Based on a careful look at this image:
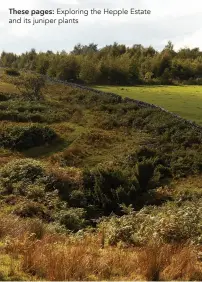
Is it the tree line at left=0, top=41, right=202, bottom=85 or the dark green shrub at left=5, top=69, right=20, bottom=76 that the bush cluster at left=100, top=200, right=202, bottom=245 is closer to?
the dark green shrub at left=5, top=69, right=20, bottom=76

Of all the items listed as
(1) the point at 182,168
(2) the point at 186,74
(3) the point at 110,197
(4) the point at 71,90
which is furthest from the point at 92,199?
(2) the point at 186,74

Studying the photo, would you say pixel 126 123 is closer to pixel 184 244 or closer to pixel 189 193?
pixel 189 193

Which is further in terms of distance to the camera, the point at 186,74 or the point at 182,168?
the point at 186,74

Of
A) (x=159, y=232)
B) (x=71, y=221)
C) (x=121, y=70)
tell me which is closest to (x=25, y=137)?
(x=71, y=221)

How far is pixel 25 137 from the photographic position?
3334 centimetres

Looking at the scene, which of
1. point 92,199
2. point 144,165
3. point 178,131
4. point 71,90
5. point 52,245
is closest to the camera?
point 52,245

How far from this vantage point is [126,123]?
3941cm

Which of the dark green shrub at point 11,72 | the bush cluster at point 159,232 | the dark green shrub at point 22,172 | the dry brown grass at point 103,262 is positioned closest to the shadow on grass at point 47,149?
the dark green shrub at point 22,172

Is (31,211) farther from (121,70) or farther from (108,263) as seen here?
(121,70)

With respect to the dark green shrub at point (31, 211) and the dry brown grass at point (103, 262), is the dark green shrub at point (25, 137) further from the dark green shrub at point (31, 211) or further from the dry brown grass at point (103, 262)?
the dry brown grass at point (103, 262)

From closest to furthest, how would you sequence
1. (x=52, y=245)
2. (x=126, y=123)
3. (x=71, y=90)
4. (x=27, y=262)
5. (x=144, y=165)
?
(x=27, y=262) < (x=52, y=245) < (x=144, y=165) < (x=126, y=123) < (x=71, y=90)

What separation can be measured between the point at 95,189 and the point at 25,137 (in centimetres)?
1423

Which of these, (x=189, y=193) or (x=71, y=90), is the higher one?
(x=71, y=90)

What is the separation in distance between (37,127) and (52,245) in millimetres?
27871
